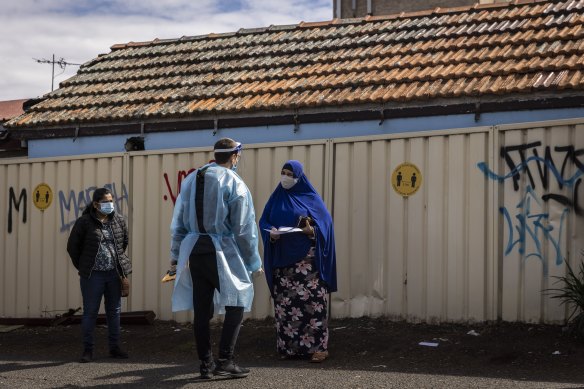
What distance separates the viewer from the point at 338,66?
13.4 metres

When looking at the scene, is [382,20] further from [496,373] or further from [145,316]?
[496,373]

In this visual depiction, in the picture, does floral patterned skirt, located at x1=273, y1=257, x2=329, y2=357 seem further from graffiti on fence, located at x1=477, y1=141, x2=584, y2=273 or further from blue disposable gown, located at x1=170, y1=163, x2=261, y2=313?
graffiti on fence, located at x1=477, y1=141, x2=584, y2=273

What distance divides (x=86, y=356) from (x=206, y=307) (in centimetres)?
204

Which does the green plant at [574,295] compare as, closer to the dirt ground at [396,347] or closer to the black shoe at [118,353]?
the dirt ground at [396,347]

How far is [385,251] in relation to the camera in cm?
1034

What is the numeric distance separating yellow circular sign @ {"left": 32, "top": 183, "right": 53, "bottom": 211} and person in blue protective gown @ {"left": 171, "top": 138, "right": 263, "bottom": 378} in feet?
17.2

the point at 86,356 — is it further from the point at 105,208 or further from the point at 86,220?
the point at 105,208

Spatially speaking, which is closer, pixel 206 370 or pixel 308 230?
pixel 206 370

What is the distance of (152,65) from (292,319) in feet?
25.1

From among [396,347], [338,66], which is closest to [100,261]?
[396,347]

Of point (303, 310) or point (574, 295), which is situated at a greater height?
point (574, 295)

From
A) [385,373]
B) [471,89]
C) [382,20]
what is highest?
[382,20]

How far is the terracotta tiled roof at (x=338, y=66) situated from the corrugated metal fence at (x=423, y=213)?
1.32 meters

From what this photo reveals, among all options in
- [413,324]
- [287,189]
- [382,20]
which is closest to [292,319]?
[287,189]
